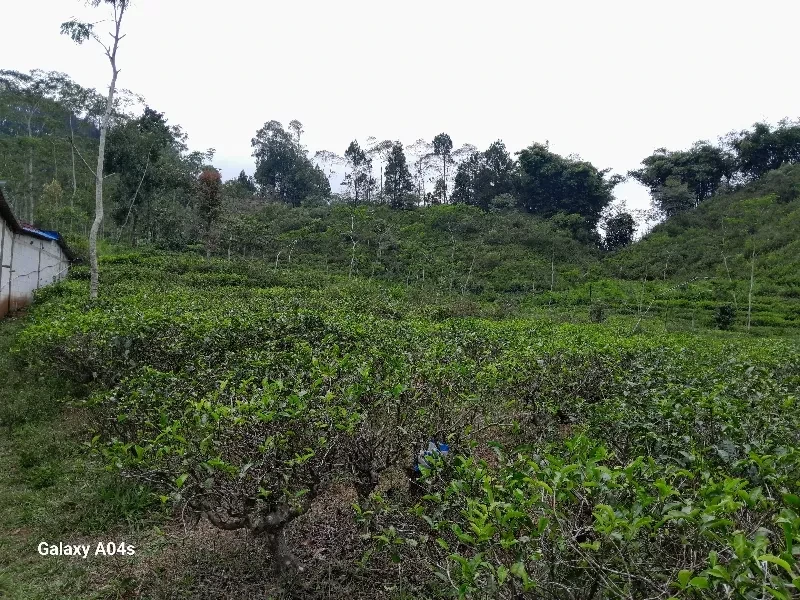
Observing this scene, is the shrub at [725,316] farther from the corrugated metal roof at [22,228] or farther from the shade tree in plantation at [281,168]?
the shade tree in plantation at [281,168]

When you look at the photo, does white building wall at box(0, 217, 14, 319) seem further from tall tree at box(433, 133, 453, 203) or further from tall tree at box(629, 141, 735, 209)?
tall tree at box(629, 141, 735, 209)

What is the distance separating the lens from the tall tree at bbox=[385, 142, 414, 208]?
47.4m

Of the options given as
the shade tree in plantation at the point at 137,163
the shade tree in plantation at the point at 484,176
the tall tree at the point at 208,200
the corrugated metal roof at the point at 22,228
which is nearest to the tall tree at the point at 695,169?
the shade tree in plantation at the point at 484,176

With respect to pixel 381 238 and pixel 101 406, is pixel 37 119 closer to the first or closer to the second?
pixel 381 238

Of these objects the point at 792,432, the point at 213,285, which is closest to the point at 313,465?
the point at 792,432

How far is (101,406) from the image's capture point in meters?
5.59

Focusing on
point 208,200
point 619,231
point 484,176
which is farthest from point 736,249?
point 208,200

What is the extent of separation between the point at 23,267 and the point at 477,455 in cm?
1604

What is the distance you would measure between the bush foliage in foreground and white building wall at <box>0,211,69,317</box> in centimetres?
878

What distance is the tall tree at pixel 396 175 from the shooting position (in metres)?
47.4

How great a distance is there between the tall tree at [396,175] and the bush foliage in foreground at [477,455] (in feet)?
138

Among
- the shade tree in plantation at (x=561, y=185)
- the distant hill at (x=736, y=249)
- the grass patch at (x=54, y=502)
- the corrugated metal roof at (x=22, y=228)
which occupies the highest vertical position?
the shade tree in plantation at (x=561, y=185)

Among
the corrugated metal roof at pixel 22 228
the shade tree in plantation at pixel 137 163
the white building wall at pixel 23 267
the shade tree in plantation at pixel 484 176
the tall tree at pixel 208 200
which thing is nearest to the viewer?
the corrugated metal roof at pixel 22 228

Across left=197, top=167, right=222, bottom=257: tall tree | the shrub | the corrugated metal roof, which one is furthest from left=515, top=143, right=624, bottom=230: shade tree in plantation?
the corrugated metal roof
